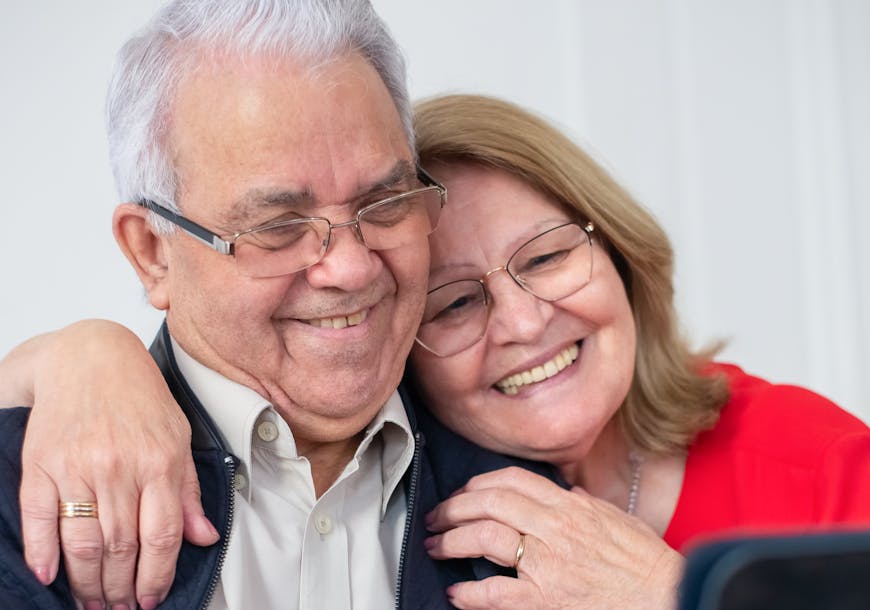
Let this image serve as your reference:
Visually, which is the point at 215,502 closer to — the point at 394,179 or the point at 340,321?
the point at 340,321

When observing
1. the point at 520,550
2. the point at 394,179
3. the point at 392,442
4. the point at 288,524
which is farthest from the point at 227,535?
the point at 394,179

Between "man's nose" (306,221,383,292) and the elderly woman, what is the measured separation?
0.37 metres

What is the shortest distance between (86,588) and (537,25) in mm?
2465

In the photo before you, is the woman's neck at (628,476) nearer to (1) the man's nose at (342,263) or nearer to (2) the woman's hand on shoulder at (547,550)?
(2) the woman's hand on shoulder at (547,550)

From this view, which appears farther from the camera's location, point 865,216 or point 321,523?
point 865,216

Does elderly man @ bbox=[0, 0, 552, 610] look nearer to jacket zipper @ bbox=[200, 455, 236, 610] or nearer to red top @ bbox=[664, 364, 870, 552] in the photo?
jacket zipper @ bbox=[200, 455, 236, 610]

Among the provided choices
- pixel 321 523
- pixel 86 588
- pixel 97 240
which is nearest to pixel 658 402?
pixel 321 523

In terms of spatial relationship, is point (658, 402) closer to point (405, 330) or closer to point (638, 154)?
point (405, 330)

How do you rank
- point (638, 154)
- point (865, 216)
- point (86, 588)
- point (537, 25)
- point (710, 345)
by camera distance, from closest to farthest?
1. point (86, 588)
2. point (710, 345)
3. point (537, 25)
4. point (638, 154)
5. point (865, 216)

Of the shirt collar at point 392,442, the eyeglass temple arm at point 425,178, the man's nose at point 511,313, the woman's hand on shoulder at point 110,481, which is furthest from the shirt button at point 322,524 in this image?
the eyeglass temple arm at point 425,178

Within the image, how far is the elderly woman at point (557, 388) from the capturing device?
184 cm

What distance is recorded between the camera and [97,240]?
2797 mm

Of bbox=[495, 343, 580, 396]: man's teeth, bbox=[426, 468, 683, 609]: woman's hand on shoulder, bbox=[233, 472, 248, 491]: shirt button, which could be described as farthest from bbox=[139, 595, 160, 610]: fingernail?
bbox=[495, 343, 580, 396]: man's teeth

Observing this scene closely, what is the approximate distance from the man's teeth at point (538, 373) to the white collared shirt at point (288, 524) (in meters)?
0.31
